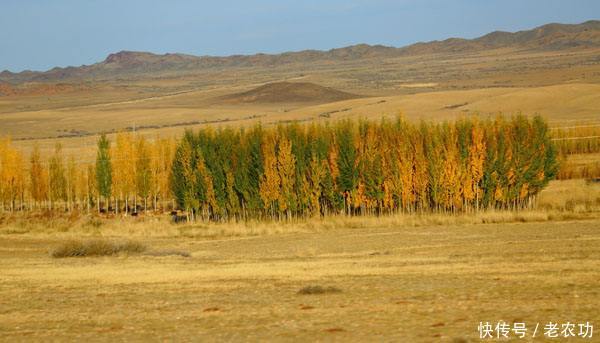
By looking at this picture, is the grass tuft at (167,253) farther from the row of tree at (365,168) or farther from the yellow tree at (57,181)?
the yellow tree at (57,181)

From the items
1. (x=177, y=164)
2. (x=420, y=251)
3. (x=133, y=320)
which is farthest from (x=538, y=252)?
(x=177, y=164)

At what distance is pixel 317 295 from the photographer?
16.0m

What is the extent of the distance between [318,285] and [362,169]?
950 inches

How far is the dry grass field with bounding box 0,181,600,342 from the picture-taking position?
13094mm

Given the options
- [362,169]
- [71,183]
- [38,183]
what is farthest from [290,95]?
[362,169]

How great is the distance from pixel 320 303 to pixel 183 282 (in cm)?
487

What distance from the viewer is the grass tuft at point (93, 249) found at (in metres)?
27.2

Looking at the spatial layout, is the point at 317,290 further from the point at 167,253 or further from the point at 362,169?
the point at 362,169

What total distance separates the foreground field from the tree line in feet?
40.8

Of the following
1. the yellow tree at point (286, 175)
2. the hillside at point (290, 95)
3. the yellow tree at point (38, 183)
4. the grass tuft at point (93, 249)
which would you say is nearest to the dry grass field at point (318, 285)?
the grass tuft at point (93, 249)

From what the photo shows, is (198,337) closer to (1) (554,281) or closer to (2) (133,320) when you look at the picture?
(2) (133,320)

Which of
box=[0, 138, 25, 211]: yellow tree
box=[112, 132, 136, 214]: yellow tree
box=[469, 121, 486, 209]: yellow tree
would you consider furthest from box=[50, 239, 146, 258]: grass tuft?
box=[0, 138, 25, 211]: yellow tree

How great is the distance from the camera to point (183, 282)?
62.2 feet

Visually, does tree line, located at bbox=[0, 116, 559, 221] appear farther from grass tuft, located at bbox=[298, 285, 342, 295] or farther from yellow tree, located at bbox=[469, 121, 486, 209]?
grass tuft, located at bbox=[298, 285, 342, 295]
